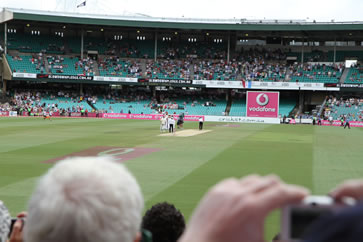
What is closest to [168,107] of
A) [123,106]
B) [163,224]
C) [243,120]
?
[123,106]

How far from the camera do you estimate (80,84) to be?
3002 inches

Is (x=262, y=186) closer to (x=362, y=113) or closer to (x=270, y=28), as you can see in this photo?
(x=362, y=113)

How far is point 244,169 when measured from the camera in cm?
1606

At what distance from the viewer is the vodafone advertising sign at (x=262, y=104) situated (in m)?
60.4

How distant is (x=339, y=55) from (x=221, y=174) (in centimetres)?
6817

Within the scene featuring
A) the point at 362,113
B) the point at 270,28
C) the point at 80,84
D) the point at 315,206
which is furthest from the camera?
the point at 80,84

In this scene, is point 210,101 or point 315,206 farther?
point 210,101

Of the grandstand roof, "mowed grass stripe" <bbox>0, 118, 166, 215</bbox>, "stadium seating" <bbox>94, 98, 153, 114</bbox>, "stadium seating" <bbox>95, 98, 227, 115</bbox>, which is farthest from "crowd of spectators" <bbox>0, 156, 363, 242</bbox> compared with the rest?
the grandstand roof

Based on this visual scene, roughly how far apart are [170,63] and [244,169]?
6346 cm

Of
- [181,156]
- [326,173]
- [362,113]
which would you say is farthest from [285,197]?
[362,113]

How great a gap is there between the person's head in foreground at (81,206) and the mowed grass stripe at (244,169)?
6858 millimetres

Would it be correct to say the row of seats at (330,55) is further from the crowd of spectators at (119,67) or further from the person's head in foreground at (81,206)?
the person's head in foreground at (81,206)

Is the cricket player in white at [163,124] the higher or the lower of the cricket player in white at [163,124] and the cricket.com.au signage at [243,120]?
the higher

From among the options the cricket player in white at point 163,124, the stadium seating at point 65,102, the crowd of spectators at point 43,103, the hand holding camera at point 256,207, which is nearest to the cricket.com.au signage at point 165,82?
the crowd of spectators at point 43,103
